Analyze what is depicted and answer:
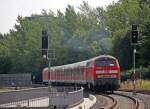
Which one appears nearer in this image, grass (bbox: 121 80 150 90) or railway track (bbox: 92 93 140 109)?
railway track (bbox: 92 93 140 109)

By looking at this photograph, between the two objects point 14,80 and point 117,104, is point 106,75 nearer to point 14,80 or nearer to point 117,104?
point 117,104

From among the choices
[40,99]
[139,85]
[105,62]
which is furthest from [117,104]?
[139,85]

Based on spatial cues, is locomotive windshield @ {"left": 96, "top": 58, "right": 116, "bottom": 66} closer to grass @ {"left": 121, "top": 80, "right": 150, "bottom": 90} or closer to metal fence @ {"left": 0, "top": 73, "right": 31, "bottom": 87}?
grass @ {"left": 121, "top": 80, "right": 150, "bottom": 90}

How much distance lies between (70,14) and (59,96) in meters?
81.0

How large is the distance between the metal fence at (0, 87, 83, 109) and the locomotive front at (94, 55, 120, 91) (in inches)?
441

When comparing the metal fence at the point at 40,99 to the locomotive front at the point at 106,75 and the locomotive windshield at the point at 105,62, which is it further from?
the locomotive windshield at the point at 105,62

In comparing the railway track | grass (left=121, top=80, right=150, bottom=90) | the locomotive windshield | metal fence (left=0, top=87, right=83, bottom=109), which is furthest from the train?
metal fence (left=0, top=87, right=83, bottom=109)

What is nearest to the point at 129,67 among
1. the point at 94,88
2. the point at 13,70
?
the point at 94,88

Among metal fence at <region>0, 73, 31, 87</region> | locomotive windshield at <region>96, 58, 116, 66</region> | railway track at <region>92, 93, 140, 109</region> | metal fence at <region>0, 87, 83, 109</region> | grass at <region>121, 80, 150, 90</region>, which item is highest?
locomotive windshield at <region>96, 58, 116, 66</region>

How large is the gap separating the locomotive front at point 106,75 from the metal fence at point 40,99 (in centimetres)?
1119

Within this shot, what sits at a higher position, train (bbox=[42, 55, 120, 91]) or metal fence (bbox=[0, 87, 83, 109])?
train (bbox=[42, 55, 120, 91])

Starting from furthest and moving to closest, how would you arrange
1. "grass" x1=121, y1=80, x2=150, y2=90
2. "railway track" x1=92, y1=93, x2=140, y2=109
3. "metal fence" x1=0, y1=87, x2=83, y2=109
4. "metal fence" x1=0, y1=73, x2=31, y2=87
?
1. "metal fence" x1=0, y1=73, x2=31, y2=87
2. "grass" x1=121, y1=80, x2=150, y2=90
3. "railway track" x1=92, y1=93, x2=140, y2=109
4. "metal fence" x1=0, y1=87, x2=83, y2=109

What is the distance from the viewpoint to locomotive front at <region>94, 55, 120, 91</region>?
51.1 metres

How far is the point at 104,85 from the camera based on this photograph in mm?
51094
